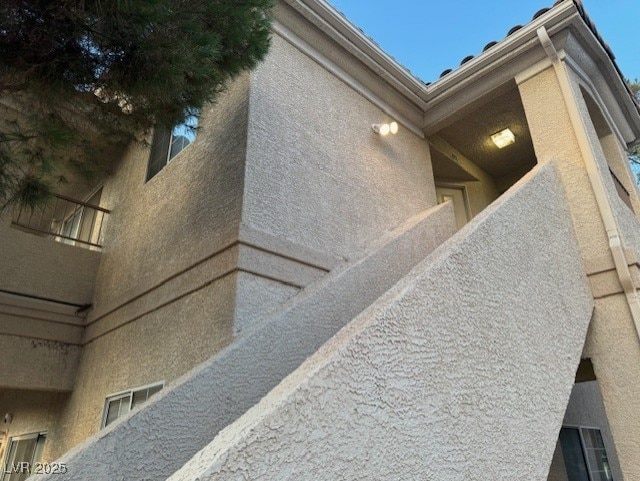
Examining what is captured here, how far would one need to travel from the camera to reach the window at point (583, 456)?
19.3 feet

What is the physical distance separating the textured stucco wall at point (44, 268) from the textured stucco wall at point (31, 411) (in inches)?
63.3

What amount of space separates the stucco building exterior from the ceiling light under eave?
5 centimetres

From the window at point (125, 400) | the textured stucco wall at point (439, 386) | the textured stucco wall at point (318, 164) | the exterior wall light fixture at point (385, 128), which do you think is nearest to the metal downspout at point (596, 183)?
the textured stucco wall at point (439, 386)

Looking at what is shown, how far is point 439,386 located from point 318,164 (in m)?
4.00

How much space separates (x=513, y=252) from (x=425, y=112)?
514 centimetres

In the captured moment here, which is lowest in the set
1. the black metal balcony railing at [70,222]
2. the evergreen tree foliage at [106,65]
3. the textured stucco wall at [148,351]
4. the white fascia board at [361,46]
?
the textured stucco wall at [148,351]

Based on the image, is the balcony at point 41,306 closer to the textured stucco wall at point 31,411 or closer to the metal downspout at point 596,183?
the textured stucco wall at point 31,411

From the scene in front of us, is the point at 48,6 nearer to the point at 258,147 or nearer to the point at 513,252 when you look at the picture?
the point at 258,147

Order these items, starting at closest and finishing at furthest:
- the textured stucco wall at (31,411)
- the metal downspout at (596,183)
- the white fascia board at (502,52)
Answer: the metal downspout at (596,183) < the white fascia board at (502,52) < the textured stucco wall at (31,411)

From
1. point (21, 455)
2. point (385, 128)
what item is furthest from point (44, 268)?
point (385, 128)

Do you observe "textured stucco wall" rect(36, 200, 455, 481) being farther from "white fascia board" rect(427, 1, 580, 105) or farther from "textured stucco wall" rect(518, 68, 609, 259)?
"white fascia board" rect(427, 1, 580, 105)

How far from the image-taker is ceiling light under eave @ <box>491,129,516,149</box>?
7.76 meters

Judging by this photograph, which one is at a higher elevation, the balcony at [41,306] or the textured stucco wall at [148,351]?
the balcony at [41,306]

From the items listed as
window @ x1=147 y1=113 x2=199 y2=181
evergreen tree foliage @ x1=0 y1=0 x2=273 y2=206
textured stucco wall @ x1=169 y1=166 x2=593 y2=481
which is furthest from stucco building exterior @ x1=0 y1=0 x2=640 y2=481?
evergreen tree foliage @ x1=0 y1=0 x2=273 y2=206
